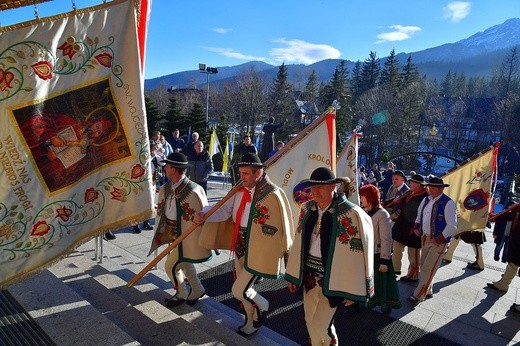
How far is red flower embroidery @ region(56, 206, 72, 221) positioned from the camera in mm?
3382

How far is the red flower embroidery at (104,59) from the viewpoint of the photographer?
3.46 metres

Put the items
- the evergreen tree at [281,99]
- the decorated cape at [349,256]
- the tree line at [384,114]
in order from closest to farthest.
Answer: the decorated cape at [349,256], the tree line at [384,114], the evergreen tree at [281,99]

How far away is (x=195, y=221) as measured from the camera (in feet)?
14.8

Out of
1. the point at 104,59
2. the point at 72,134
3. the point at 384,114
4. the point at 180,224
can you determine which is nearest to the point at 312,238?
the point at 180,224

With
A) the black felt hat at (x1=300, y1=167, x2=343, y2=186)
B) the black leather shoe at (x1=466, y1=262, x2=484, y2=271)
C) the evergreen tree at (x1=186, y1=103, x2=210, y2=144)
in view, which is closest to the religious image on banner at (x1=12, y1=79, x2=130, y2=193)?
the black felt hat at (x1=300, y1=167, x2=343, y2=186)

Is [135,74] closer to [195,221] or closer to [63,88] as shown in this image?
[63,88]

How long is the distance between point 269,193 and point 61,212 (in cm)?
220

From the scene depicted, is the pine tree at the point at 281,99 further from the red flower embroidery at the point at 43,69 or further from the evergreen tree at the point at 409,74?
the red flower embroidery at the point at 43,69

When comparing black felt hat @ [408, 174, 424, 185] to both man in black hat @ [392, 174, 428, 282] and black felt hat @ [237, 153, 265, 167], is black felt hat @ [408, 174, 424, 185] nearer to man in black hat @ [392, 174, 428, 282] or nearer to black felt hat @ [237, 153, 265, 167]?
man in black hat @ [392, 174, 428, 282]

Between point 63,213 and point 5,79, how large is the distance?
1.28m

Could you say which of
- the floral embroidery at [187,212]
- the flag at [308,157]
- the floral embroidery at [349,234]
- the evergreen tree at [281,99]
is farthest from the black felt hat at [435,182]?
the evergreen tree at [281,99]

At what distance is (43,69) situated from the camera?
3.15 meters

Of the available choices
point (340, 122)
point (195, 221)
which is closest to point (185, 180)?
point (195, 221)

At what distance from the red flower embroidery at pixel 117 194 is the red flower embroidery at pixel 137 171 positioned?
0.66 feet
